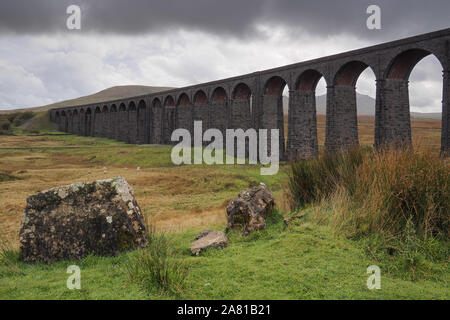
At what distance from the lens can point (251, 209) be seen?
648 cm

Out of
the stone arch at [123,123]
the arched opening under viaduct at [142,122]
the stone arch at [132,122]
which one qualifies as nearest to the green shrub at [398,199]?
the arched opening under viaduct at [142,122]

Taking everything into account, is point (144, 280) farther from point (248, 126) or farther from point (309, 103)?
point (248, 126)

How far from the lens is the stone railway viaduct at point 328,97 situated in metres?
18.0

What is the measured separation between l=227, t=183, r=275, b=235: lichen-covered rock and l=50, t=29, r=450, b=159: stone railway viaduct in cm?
322

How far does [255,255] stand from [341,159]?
3.90 meters

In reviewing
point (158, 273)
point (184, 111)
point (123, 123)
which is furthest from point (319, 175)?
point (123, 123)

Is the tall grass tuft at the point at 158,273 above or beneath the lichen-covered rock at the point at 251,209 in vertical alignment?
beneath

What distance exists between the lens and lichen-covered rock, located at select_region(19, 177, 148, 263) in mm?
5113

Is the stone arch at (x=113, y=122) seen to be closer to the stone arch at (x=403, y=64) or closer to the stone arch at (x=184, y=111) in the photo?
the stone arch at (x=184, y=111)

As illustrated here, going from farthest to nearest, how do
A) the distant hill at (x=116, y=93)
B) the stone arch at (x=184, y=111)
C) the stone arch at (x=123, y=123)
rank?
the distant hill at (x=116, y=93)
the stone arch at (x=123, y=123)
the stone arch at (x=184, y=111)

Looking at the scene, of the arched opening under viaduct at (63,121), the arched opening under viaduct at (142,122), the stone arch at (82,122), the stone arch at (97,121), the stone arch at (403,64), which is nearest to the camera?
the stone arch at (403,64)

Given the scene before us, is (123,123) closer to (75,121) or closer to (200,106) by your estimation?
(200,106)

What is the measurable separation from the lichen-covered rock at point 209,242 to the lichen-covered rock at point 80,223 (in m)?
0.84
